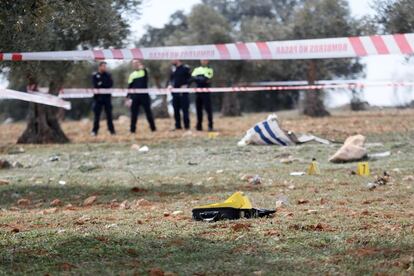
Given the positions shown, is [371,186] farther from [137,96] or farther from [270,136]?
[137,96]

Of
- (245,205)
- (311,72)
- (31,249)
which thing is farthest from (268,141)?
(311,72)

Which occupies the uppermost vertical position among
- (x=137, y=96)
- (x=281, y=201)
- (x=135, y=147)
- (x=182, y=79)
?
(x=182, y=79)

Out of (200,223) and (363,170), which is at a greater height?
(200,223)

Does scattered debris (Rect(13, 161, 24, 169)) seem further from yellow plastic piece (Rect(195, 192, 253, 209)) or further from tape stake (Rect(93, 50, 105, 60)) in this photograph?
yellow plastic piece (Rect(195, 192, 253, 209))

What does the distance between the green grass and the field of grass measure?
0.6 inches

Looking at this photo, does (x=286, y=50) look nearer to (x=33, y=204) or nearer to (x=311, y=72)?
(x=33, y=204)

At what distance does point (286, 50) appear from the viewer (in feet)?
40.0

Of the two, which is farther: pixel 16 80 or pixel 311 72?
pixel 311 72

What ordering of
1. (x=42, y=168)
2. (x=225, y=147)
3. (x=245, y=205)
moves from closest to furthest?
(x=245, y=205)
(x=42, y=168)
(x=225, y=147)

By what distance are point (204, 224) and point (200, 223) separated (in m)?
0.10

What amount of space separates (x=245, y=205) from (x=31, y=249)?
7.55 feet

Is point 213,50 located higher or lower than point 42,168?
higher

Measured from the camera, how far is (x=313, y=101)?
106ft

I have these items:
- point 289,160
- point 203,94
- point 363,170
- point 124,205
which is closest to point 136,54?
point 124,205
